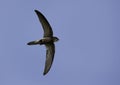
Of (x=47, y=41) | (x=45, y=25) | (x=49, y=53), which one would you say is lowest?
(x=49, y=53)

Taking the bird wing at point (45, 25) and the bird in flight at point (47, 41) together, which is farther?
the bird in flight at point (47, 41)

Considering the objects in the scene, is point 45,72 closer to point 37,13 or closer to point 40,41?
point 40,41

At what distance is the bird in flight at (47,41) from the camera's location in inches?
829

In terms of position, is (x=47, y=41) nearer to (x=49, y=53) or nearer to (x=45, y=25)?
(x=49, y=53)

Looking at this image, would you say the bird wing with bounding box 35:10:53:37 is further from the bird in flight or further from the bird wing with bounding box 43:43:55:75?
the bird wing with bounding box 43:43:55:75

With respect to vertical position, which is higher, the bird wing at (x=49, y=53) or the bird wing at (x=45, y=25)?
the bird wing at (x=45, y=25)

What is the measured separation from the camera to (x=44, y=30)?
2153 cm

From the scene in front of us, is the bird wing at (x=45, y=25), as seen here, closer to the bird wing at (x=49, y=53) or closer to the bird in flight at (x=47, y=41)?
the bird in flight at (x=47, y=41)

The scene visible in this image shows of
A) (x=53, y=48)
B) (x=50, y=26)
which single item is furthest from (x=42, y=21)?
(x=53, y=48)

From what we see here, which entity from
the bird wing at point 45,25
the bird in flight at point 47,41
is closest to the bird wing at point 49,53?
the bird in flight at point 47,41

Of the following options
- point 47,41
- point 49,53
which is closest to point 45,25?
point 47,41

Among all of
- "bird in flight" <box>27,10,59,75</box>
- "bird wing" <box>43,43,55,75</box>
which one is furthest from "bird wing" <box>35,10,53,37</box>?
"bird wing" <box>43,43,55,75</box>

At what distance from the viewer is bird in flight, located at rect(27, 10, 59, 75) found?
829 inches

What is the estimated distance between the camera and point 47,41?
21703 mm
